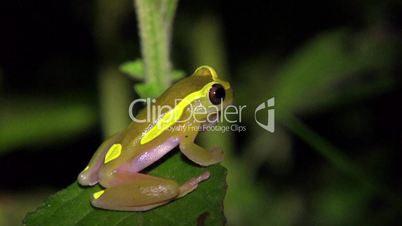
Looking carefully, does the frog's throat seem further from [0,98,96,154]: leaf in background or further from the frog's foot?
[0,98,96,154]: leaf in background

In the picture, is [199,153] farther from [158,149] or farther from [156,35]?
[156,35]

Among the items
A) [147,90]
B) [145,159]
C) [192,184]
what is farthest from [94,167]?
[192,184]

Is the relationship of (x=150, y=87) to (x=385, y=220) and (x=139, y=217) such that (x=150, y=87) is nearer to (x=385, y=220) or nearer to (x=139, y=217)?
(x=139, y=217)

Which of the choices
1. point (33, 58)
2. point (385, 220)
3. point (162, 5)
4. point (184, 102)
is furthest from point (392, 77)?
point (33, 58)

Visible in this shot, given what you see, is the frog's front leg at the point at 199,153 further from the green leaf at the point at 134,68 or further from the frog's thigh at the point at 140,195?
the green leaf at the point at 134,68

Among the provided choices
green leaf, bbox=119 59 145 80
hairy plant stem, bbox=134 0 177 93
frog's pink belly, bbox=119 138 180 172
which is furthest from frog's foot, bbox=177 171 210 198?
green leaf, bbox=119 59 145 80

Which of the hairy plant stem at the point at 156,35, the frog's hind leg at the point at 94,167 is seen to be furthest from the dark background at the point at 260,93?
the hairy plant stem at the point at 156,35

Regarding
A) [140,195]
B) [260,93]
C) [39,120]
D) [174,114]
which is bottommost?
[260,93]
